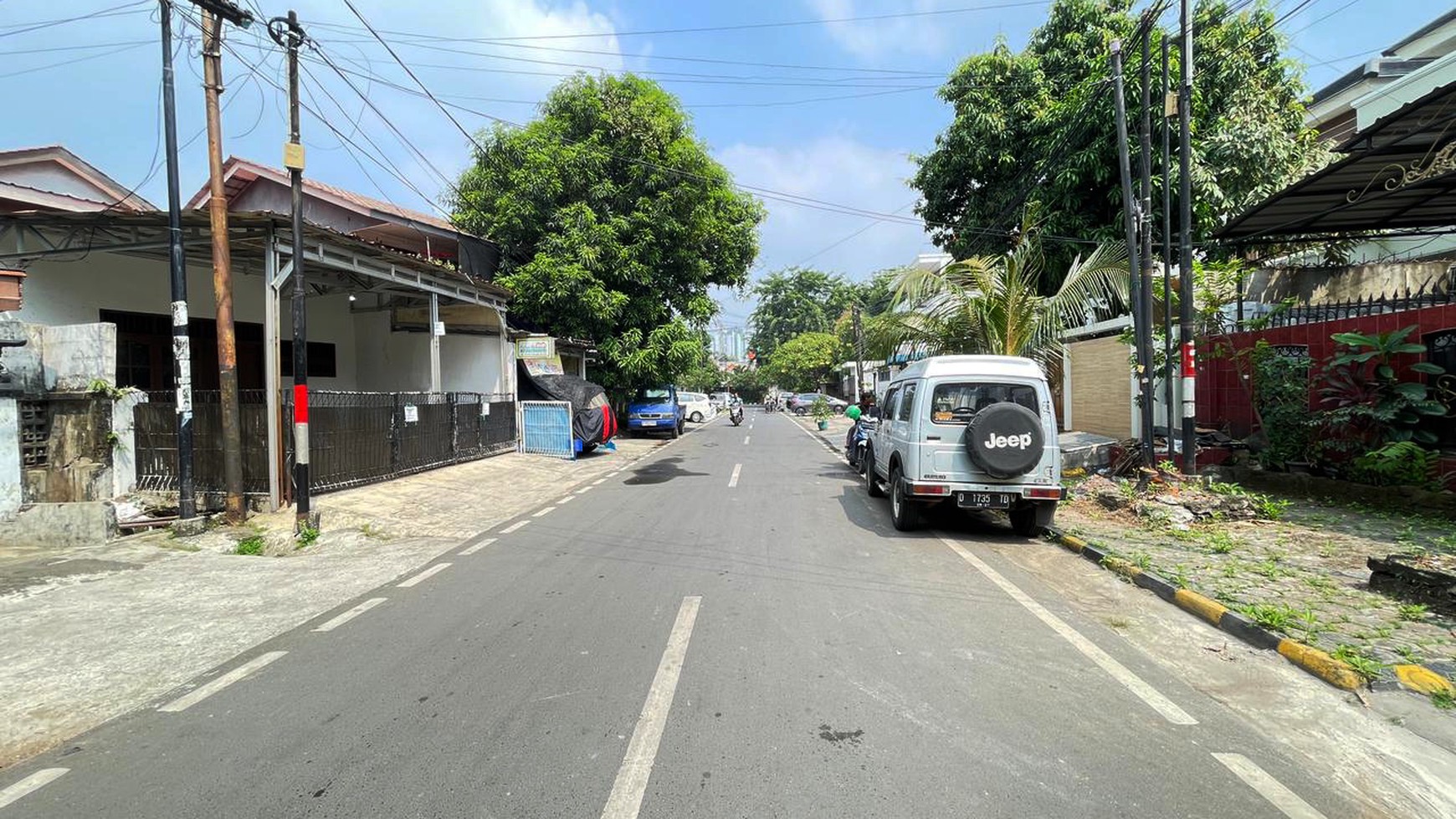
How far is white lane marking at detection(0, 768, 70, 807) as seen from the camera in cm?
326

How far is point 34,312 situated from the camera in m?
12.0

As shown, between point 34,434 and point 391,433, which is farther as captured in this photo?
point 391,433

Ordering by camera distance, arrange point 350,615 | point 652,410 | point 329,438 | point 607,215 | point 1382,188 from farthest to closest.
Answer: point 652,410
point 607,215
point 329,438
point 1382,188
point 350,615

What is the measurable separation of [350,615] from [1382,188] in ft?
39.3

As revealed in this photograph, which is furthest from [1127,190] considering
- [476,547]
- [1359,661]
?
[476,547]

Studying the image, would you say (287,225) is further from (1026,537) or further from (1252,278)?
(1252,278)

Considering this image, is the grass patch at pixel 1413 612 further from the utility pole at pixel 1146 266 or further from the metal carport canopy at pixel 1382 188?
the utility pole at pixel 1146 266

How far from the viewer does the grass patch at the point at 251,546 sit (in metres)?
8.64

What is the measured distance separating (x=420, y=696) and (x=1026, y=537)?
23.2 ft

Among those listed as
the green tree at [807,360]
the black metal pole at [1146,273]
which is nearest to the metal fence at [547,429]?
the black metal pole at [1146,273]

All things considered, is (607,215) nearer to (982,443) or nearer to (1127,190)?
(1127,190)

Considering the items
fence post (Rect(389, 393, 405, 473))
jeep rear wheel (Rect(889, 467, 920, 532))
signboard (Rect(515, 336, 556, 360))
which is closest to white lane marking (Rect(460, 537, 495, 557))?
jeep rear wheel (Rect(889, 467, 920, 532))

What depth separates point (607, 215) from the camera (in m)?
23.0

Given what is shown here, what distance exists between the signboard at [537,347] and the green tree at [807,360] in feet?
126
